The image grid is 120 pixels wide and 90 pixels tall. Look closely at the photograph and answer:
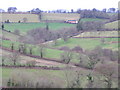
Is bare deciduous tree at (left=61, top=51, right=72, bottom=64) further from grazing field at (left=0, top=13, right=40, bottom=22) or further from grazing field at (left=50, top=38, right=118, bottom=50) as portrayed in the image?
grazing field at (left=0, top=13, right=40, bottom=22)

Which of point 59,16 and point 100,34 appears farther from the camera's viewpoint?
point 59,16

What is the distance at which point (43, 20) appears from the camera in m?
62.8

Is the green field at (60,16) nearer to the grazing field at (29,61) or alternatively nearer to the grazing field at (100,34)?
the grazing field at (100,34)

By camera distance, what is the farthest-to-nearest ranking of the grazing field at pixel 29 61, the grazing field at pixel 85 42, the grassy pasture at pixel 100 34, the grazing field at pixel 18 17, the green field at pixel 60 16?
the green field at pixel 60 16, the grazing field at pixel 18 17, the grassy pasture at pixel 100 34, the grazing field at pixel 85 42, the grazing field at pixel 29 61

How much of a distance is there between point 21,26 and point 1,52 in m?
28.6

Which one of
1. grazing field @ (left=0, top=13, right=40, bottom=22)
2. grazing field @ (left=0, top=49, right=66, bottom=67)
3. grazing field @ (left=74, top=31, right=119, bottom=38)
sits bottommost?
grazing field @ (left=0, top=49, right=66, bottom=67)

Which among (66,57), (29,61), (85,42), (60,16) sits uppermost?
(60,16)

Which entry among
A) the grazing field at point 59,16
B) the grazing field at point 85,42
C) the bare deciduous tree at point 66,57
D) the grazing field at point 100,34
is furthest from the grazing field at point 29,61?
the grazing field at point 59,16

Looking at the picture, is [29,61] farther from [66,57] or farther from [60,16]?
[60,16]

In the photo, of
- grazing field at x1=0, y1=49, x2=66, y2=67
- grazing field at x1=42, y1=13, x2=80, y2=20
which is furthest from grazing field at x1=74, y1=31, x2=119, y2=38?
grazing field at x1=42, y1=13, x2=80, y2=20

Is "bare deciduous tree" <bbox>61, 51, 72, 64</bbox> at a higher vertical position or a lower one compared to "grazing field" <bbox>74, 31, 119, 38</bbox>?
lower

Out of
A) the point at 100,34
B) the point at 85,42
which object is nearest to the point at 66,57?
the point at 85,42

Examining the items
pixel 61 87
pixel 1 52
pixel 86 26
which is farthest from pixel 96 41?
pixel 61 87

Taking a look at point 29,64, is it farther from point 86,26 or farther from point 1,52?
point 86,26
